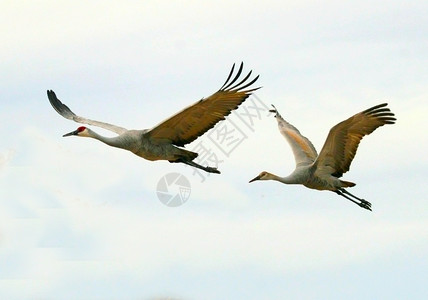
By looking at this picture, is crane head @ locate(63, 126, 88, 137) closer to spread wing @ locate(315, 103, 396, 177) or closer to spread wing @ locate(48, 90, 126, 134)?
spread wing @ locate(48, 90, 126, 134)

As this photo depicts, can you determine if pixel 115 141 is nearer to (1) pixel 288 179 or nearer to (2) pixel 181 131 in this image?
(2) pixel 181 131

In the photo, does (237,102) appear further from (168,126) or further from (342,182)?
(342,182)

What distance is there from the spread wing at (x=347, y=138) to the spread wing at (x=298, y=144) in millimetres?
973

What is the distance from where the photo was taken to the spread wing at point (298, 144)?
2814 centimetres

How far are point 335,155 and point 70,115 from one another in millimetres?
6570

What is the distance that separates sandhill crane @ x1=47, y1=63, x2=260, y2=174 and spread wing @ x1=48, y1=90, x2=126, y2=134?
0.03m

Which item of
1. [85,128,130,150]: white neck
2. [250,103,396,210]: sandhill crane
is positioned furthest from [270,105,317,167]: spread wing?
[85,128,130,150]: white neck

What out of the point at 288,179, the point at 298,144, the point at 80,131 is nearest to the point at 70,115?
the point at 80,131

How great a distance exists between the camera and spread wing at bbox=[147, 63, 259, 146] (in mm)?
24062

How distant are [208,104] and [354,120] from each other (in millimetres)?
3703

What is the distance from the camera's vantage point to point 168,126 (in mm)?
24859

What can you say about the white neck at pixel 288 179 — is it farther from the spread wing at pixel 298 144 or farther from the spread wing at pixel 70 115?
the spread wing at pixel 70 115

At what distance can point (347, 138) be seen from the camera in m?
26.5

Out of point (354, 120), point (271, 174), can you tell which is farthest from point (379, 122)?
point (271, 174)
